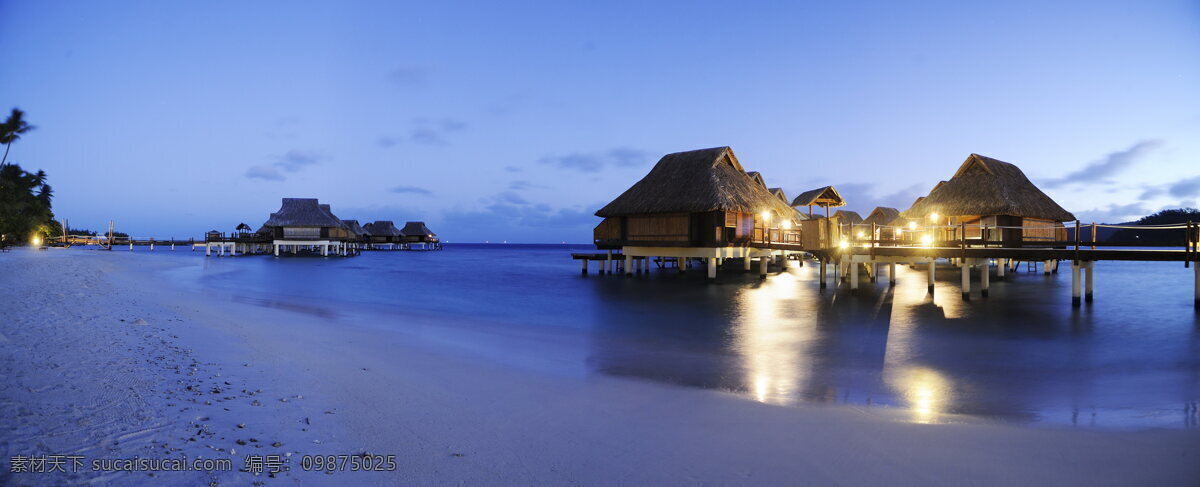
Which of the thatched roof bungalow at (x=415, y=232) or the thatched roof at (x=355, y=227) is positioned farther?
the thatched roof bungalow at (x=415, y=232)

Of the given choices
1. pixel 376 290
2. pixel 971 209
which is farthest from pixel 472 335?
pixel 971 209

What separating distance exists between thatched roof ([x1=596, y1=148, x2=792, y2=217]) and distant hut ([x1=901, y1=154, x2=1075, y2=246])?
872 centimetres

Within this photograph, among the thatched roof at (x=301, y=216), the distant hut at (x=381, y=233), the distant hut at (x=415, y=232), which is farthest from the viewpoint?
the distant hut at (x=415, y=232)

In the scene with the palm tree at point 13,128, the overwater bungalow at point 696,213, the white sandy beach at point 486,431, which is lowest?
the white sandy beach at point 486,431

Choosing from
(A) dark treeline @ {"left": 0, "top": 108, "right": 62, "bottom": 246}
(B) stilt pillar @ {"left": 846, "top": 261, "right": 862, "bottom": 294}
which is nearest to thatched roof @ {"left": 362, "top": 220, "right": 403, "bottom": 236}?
(A) dark treeline @ {"left": 0, "top": 108, "right": 62, "bottom": 246}

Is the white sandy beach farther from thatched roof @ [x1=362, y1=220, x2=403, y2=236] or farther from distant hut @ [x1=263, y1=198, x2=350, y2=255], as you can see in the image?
thatched roof @ [x1=362, y1=220, x2=403, y2=236]

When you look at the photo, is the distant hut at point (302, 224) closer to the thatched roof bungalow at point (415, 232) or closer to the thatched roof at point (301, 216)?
the thatched roof at point (301, 216)

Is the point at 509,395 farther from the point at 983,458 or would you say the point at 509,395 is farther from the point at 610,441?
the point at 983,458

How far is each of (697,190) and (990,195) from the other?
16026 mm

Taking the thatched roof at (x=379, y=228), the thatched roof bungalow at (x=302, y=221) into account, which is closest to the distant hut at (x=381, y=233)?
the thatched roof at (x=379, y=228)

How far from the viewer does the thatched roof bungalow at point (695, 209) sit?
25.5 m

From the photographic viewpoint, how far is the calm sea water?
7023mm

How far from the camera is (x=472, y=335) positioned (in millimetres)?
11992

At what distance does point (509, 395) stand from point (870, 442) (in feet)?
13.0
